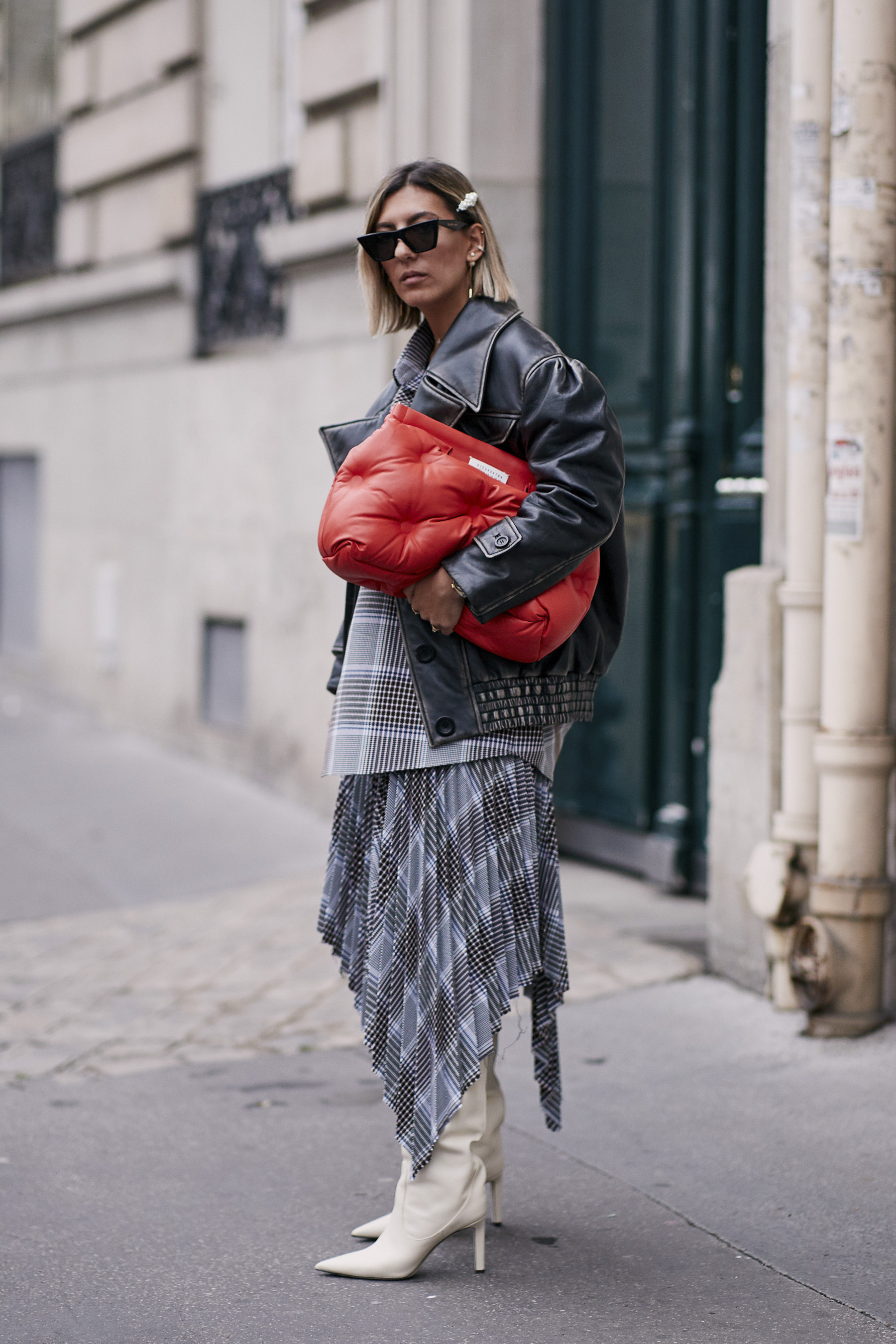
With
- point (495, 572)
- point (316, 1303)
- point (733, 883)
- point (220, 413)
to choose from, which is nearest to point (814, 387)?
point (733, 883)

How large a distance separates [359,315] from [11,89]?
6.73m

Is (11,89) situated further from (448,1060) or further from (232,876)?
(448,1060)

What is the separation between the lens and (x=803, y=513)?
4.54 metres

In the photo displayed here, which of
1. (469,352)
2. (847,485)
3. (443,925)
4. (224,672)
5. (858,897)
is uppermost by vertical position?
(469,352)

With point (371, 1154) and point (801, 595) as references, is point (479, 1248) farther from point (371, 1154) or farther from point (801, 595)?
point (801, 595)

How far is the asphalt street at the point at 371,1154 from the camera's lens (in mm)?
3014

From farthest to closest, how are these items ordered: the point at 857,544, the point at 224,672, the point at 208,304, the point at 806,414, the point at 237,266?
the point at 208,304, the point at 224,672, the point at 237,266, the point at 806,414, the point at 857,544

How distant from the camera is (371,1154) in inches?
151

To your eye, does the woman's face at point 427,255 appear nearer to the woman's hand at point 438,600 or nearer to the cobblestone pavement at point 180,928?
the woman's hand at point 438,600

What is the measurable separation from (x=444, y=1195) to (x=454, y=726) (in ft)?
2.73

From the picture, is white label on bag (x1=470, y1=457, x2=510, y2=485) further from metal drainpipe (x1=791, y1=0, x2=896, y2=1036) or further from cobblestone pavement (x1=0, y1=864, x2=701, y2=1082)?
cobblestone pavement (x1=0, y1=864, x2=701, y2=1082)

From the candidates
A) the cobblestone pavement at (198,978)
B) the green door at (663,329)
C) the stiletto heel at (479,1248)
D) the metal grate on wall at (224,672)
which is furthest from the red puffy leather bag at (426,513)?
the metal grate on wall at (224,672)

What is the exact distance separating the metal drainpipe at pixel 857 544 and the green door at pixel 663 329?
1226 millimetres

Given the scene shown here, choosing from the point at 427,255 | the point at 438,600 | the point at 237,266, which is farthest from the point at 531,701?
the point at 237,266
